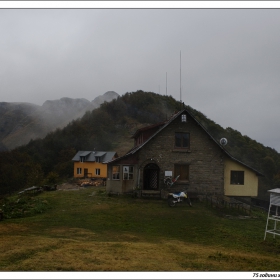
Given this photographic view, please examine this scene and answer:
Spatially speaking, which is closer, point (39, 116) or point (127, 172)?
point (127, 172)

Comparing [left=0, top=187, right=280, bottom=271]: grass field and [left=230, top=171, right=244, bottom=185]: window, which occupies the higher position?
[left=230, top=171, right=244, bottom=185]: window

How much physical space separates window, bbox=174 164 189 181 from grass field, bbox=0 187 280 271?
2.84 metres

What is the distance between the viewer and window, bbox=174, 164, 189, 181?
26.2 meters

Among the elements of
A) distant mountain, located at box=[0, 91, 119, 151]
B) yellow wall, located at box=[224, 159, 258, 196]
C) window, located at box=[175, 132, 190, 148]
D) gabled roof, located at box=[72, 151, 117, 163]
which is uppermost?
distant mountain, located at box=[0, 91, 119, 151]

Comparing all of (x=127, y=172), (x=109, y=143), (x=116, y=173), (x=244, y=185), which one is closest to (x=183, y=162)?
(x=127, y=172)

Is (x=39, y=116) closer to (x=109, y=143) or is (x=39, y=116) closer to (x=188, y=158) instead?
(x=109, y=143)

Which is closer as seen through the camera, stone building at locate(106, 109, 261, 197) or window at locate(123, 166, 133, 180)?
stone building at locate(106, 109, 261, 197)

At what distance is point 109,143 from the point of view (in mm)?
80625

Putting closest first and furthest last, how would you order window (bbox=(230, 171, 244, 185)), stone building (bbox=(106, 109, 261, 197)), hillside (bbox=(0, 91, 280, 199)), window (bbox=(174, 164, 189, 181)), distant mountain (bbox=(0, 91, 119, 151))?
1. stone building (bbox=(106, 109, 261, 197))
2. window (bbox=(174, 164, 189, 181))
3. window (bbox=(230, 171, 244, 185))
4. hillside (bbox=(0, 91, 280, 199))
5. distant mountain (bbox=(0, 91, 119, 151))

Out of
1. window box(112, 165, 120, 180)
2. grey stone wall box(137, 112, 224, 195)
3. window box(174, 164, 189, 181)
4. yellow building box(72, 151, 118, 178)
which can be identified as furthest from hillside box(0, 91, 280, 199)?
window box(112, 165, 120, 180)

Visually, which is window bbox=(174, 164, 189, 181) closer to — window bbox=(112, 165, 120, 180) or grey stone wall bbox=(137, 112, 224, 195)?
grey stone wall bbox=(137, 112, 224, 195)

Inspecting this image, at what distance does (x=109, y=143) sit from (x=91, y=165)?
25.3m

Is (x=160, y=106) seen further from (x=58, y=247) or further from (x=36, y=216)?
(x=58, y=247)

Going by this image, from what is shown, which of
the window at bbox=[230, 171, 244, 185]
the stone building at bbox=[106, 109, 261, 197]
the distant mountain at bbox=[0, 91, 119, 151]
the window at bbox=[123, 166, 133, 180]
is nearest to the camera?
the stone building at bbox=[106, 109, 261, 197]
